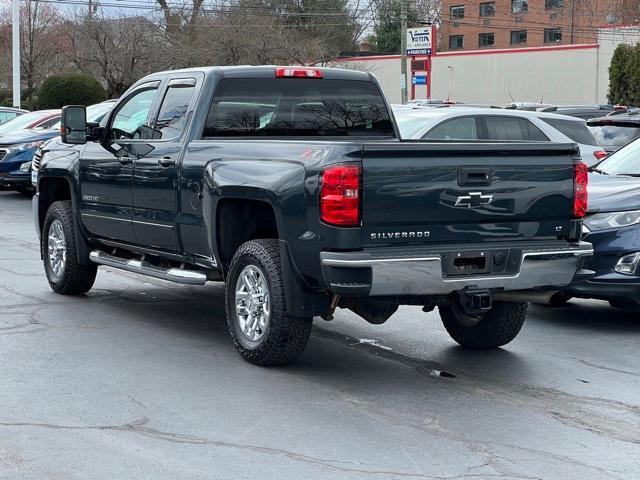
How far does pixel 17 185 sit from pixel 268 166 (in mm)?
14678

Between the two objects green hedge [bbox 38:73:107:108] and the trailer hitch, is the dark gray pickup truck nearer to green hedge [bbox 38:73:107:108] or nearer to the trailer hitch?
the trailer hitch

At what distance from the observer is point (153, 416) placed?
6113mm

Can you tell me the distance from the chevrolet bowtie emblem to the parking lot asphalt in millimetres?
1205

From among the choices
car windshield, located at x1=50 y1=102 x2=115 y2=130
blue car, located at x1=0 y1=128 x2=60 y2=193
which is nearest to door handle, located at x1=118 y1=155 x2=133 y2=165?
car windshield, located at x1=50 y1=102 x2=115 y2=130

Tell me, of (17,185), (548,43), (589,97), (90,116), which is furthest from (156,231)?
(548,43)

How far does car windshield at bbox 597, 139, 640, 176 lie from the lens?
1045 cm

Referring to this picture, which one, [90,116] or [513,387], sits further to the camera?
[90,116]

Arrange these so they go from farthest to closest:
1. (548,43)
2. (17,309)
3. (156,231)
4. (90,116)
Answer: (548,43) → (90,116) → (17,309) → (156,231)

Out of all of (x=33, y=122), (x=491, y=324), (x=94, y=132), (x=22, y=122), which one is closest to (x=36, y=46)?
(x=22, y=122)

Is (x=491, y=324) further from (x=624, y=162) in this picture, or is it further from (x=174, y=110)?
(x=624, y=162)

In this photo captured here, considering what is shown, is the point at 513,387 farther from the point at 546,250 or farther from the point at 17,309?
the point at 17,309

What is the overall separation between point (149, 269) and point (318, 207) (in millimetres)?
→ 2488

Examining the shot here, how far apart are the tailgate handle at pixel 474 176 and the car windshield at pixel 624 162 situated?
395 centimetres

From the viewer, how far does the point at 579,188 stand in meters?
7.27
